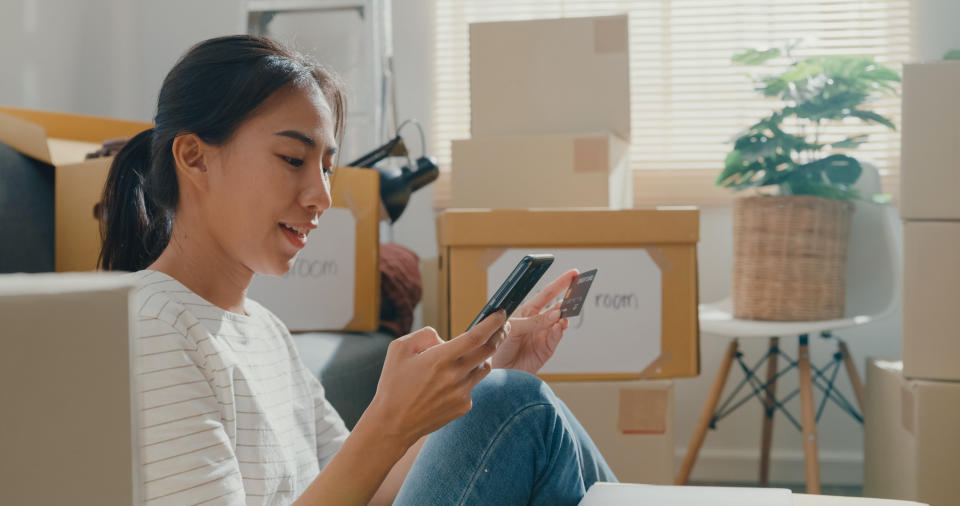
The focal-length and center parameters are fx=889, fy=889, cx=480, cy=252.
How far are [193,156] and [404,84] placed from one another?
1.65 metres

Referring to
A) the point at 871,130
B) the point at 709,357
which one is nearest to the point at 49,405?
the point at 709,357

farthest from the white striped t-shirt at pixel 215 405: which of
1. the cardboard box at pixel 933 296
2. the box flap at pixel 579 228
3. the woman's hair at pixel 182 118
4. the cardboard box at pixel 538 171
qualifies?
the cardboard box at pixel 933 296

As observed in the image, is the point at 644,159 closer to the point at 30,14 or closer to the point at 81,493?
the point at 30,14

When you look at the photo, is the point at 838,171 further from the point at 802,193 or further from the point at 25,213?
the point at 25,213

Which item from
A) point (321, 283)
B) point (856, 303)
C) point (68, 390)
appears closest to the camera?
point (68, 390)

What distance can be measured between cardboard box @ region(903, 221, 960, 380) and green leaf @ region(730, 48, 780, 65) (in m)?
0.54

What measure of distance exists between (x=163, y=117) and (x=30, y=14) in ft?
4.56

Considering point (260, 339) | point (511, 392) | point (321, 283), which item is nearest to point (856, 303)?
point (321, 283)

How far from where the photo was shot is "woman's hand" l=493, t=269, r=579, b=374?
1.02 meters

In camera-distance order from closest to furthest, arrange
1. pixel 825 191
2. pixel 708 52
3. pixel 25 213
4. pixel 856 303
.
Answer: pixel 25 213 < pixel 825 191 < pixel 856 303 < pixel 708 52

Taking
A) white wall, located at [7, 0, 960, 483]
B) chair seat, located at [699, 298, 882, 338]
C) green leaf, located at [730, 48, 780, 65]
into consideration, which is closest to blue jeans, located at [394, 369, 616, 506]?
chair seat, located at [699, 298, 882, 338]

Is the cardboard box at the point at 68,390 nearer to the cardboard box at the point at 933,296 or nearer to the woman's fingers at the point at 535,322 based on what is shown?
the woman's fingers at the point at 535,322

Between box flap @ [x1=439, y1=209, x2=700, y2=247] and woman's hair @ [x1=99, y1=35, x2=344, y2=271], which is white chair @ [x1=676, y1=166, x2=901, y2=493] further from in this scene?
woman's hair @ [x1=99, y1=35, x2=344, y2=271]

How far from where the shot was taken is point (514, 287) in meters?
0.75
